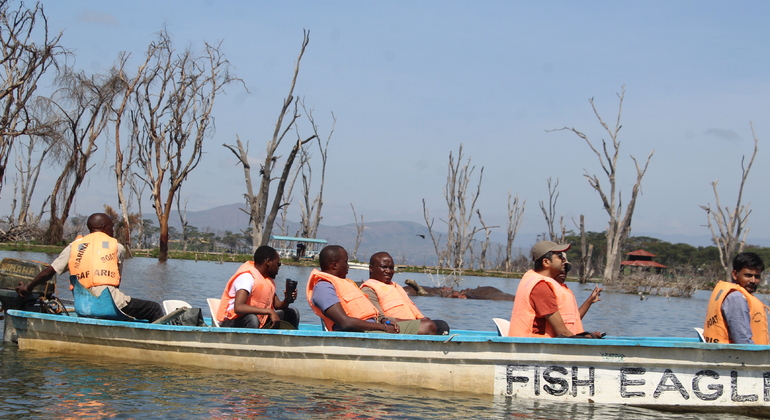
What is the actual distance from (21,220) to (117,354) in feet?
133

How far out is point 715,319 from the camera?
285 inches

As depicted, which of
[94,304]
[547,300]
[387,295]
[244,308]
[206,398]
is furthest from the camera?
[94,304]

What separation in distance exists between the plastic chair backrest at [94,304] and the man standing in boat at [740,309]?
21.4ft

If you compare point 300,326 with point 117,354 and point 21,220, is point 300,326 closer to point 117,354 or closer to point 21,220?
point 117,354

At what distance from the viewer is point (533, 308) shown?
23.2ft

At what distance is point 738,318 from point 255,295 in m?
4.85

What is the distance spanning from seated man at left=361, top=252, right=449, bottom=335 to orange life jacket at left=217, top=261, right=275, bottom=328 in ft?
3.49

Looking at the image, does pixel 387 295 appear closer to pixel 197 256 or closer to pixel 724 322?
pixel 724 322

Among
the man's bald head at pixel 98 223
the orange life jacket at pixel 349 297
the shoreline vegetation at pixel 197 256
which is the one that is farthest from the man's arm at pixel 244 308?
the shoreline vegetation at pixel 197 256

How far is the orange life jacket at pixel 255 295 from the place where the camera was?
8227 mm

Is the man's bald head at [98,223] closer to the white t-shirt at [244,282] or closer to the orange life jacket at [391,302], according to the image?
the white t-shirt at [244,282]

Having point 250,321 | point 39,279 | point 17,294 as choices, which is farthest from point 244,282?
point 17,294

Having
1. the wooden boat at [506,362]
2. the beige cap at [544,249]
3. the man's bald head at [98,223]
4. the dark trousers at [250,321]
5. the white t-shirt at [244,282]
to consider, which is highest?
the man's bald head at [98,223]

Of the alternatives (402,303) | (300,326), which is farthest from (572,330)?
(300,326)
